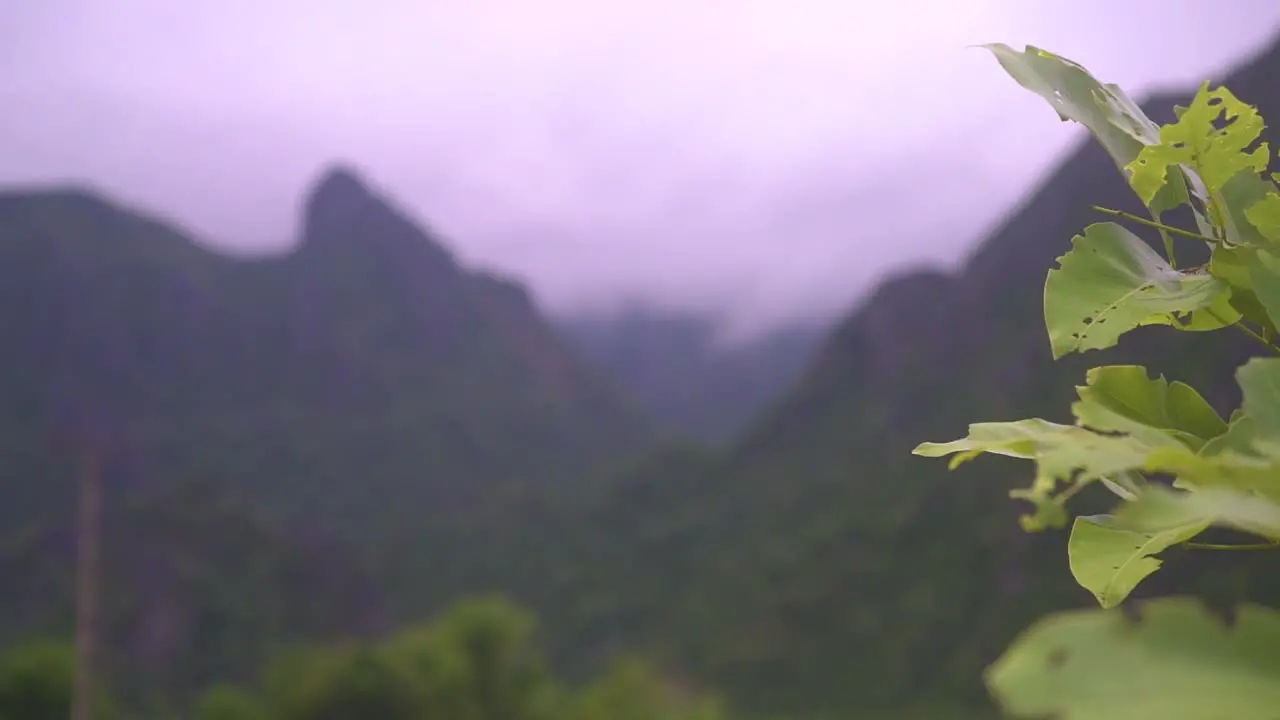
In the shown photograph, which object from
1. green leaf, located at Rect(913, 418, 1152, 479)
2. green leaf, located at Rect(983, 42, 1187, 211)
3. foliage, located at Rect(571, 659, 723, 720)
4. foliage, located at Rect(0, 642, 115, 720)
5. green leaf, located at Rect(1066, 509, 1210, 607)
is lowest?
foliage, located at Rect(571, 659, 723, 720)

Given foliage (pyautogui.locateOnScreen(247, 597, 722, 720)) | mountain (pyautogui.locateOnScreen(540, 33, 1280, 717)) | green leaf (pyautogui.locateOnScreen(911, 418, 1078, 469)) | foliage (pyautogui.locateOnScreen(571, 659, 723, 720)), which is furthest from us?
mountain (pyautogui.locateOnScreen(540, 33, 1280, 717))

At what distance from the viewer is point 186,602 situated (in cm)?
1902

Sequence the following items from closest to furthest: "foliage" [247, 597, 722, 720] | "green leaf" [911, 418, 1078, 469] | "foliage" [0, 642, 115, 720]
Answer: "green leaf" [911, 418, 1078, 469], "foliage" [0, 642, 115, 720], "foliage" [247, 597, 722, 720]

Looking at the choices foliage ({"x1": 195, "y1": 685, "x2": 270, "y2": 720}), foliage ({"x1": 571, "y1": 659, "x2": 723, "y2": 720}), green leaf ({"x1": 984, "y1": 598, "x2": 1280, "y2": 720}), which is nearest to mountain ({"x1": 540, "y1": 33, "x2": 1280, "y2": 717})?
foliage ({"x1": 571, "y1": 659, "x2": 723, "y2": 720})

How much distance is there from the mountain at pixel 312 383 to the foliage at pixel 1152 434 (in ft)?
78.7

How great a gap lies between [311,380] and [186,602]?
18.0 metres

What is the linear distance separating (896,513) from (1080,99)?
2164cm

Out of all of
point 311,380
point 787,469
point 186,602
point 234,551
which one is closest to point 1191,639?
point 186,602

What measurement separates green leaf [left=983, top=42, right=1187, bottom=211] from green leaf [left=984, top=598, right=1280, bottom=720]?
28 cm

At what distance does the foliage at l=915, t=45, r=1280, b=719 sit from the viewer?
0.71 feet

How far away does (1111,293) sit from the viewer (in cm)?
39

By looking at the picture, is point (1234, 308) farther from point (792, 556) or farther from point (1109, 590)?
point (792, 556)

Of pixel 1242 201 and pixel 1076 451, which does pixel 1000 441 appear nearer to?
pixel 1076 451

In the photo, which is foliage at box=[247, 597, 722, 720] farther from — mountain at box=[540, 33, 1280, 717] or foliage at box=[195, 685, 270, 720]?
mountain at box=[540, 33, 1280, 717]
